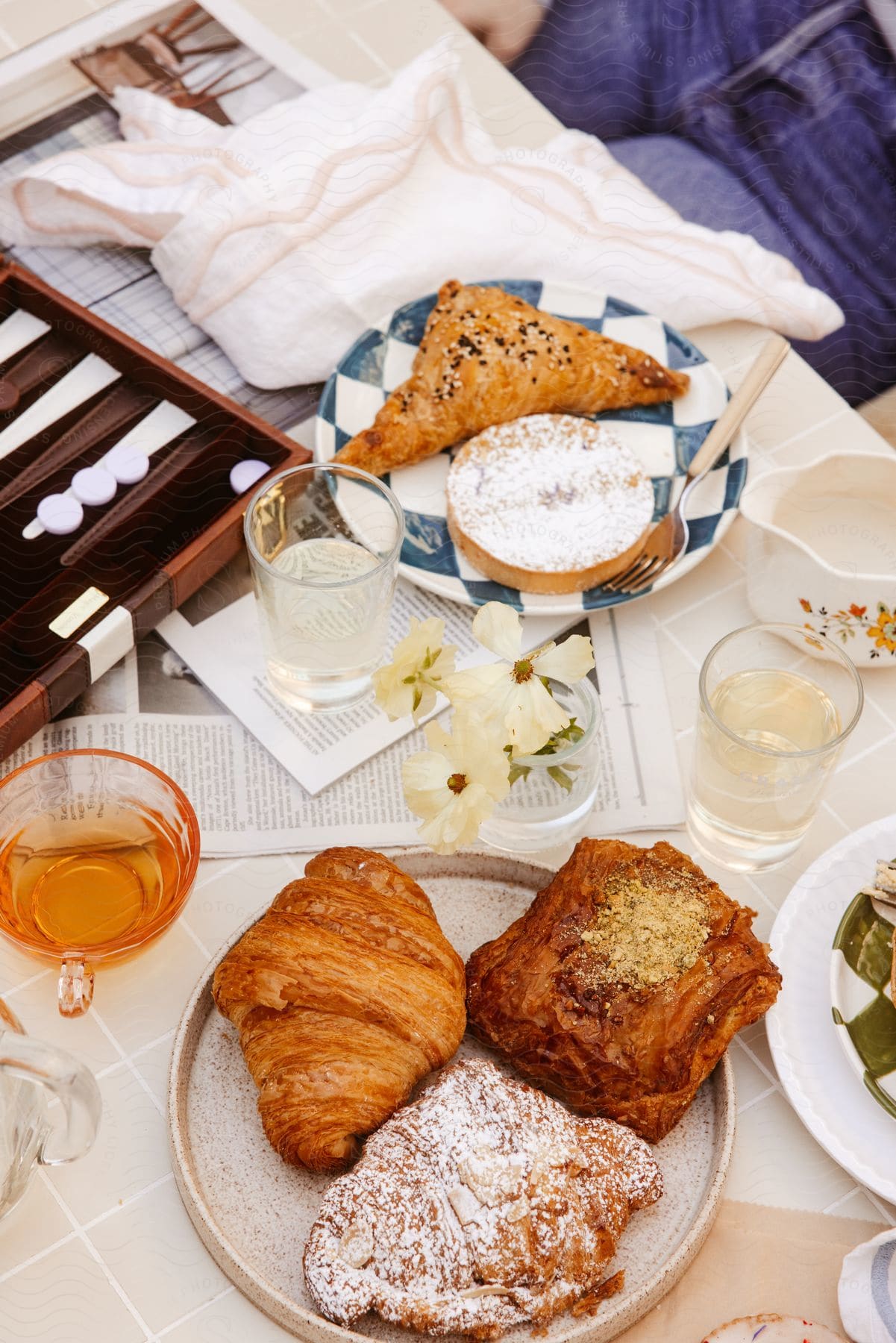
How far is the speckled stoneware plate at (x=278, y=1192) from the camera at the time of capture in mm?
762

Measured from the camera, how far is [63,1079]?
2.39 ft

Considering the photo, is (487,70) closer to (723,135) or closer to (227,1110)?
(723,135)

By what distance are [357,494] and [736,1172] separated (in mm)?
593

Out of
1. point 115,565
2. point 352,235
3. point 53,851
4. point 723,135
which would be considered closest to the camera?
point 53,851

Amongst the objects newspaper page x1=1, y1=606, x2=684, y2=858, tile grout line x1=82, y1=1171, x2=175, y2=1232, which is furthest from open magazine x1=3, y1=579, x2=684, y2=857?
tile grout line x1=82, y1=1171, x2=175, y2=1232

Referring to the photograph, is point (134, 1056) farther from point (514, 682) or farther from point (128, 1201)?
point (514, 682)

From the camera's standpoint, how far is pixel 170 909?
89 cm

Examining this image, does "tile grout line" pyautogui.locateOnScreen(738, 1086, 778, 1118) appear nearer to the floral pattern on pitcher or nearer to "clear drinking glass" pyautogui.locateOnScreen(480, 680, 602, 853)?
"clear drinking glass" pyautogui.locateOnScreen(480, 680, 602, 853)

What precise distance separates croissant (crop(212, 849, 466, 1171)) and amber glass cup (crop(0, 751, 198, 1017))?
103 millimetres

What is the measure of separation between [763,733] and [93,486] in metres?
0.58

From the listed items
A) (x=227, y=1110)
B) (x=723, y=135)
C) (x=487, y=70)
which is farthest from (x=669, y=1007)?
(x=723, y=135)

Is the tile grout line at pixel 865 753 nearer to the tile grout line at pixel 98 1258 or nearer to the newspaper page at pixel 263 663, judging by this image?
the newspaper page at pixel 263 663

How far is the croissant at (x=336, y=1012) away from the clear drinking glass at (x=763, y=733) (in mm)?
242

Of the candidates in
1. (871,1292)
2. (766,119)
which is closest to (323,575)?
(871,1292)
